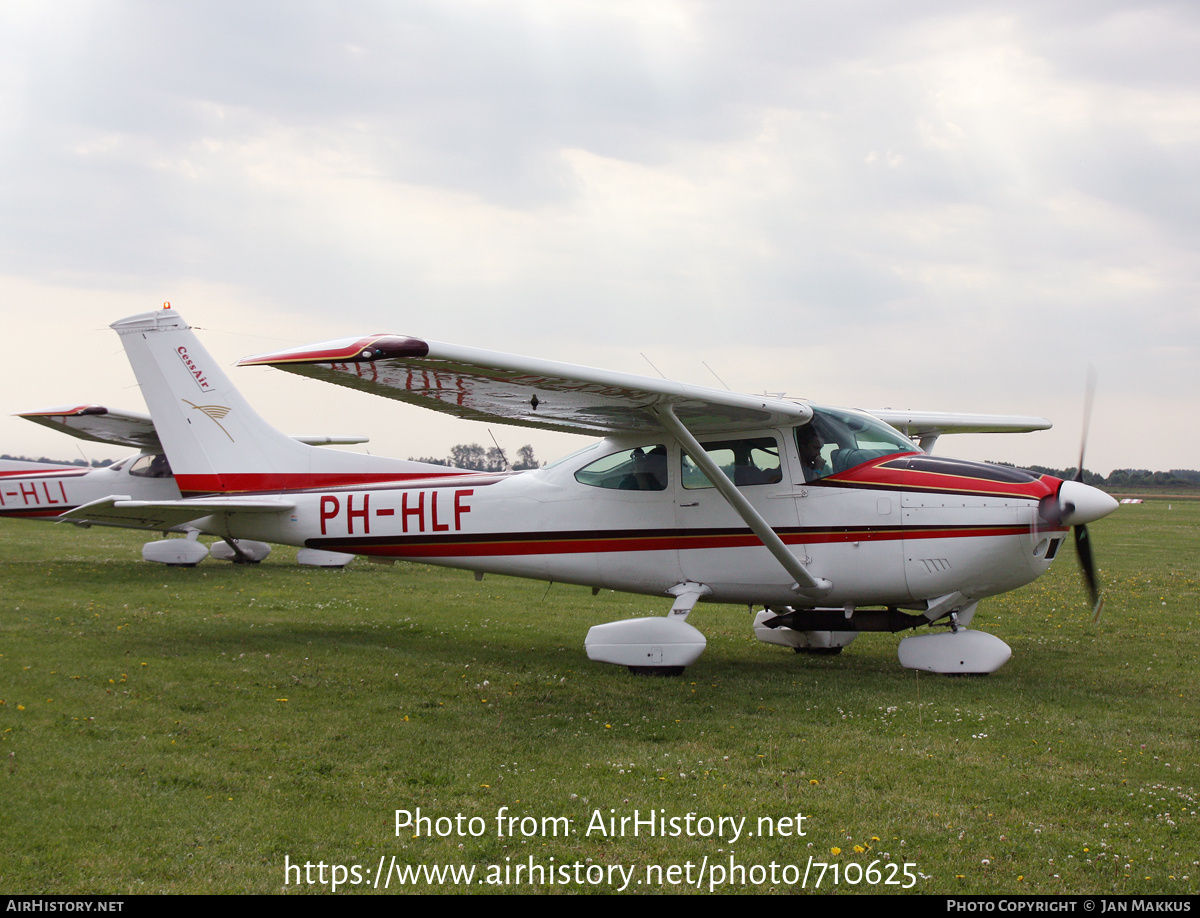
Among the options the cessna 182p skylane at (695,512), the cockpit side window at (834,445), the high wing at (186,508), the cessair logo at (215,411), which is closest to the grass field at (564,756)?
the cessna 182p skylane at (695,512)

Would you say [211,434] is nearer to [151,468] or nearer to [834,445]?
[834,445]

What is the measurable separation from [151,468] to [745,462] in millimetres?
14595

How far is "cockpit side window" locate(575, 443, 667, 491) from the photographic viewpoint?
30.8 feet

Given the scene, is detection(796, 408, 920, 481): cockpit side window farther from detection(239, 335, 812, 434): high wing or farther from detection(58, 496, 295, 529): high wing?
detection(58, 496, 295, 529): high wing

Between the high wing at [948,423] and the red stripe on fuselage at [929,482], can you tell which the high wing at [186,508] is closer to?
the red stripe on fuselage at [929,482]

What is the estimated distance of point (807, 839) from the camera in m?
4.73

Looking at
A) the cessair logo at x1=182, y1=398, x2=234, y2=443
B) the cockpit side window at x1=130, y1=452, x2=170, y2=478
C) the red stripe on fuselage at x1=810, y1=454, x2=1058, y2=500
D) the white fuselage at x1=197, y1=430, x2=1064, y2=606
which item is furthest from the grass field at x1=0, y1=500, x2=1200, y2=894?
the cockpit side window at x1=130, y1=452, x2=170, y2=478

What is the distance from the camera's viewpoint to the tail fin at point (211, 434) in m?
11.1

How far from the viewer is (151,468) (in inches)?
750

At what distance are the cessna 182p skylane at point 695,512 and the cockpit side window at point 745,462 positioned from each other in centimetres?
2


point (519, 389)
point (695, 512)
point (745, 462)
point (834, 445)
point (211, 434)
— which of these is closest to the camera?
point (519, 389)

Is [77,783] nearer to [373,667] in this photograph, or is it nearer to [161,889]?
[161,889]

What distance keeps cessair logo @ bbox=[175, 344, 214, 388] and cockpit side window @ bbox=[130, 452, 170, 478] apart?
7397 millimetres

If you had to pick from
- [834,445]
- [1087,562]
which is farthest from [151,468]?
[1087,562]
